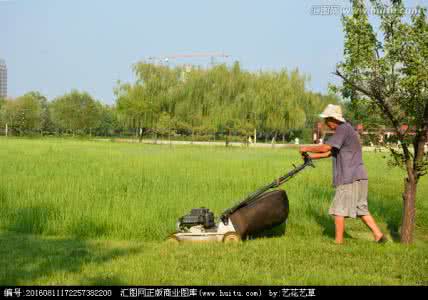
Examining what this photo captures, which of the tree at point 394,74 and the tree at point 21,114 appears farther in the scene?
the tree at point 21,114

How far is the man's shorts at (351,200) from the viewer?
6.31 metres

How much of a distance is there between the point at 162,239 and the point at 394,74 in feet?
11.5

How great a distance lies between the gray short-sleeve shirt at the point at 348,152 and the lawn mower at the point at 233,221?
37 centimetres

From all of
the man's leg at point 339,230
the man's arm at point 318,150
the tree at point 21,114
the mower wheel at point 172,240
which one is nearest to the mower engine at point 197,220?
the mower wheel at point 172,240

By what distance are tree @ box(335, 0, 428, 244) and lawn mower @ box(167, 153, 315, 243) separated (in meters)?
1.22

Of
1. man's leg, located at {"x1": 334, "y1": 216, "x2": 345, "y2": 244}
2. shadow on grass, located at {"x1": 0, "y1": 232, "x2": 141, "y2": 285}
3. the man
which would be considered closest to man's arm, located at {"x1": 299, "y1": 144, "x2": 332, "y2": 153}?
the man

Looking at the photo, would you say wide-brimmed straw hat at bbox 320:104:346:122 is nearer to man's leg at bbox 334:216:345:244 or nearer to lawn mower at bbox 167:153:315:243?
lawn mower at bbox 167:153:315:243

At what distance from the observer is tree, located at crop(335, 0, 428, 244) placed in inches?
254

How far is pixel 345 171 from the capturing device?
631 cm

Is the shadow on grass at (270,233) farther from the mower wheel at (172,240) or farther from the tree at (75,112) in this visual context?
the tree at (75,112)

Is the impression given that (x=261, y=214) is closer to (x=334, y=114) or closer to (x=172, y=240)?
(x=172, y=240)

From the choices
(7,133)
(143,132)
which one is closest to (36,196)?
(143,132)

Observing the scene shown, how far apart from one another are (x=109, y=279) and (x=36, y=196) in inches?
190

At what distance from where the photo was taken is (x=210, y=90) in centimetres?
4681
